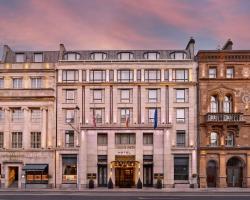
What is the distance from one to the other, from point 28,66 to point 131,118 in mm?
18572

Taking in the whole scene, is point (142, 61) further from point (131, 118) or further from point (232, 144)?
point (232, 144)

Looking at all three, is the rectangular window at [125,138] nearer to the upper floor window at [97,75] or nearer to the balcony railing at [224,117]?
the upper floor window at [97,75]

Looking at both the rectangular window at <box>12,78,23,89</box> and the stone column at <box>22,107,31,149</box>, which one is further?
the rectangular window at <box>12,78,23,89</box>

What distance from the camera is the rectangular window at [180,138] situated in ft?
252

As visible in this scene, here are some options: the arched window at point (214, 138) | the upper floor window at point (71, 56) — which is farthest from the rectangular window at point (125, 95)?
the arched window at point (214, 138)

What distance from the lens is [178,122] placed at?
254 feet

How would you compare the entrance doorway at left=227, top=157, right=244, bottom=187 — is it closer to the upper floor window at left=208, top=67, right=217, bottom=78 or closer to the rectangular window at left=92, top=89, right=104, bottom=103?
the upper floor window at left=208, top=67, right=217, bottom=78

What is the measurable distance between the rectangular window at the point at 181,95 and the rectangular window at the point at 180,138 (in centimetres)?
493

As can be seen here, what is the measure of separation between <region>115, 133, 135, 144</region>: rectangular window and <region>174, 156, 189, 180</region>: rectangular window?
747cm

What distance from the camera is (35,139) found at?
77750 mm

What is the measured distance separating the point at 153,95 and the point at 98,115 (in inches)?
367

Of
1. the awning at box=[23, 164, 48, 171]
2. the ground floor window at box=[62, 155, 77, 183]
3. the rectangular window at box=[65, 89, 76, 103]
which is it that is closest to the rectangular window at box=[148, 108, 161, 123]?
the rectangular window at box=[65, 89, 76, 103]

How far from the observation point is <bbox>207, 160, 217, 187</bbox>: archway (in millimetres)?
76500

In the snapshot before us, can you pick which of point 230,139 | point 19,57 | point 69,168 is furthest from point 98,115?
point 230,139
